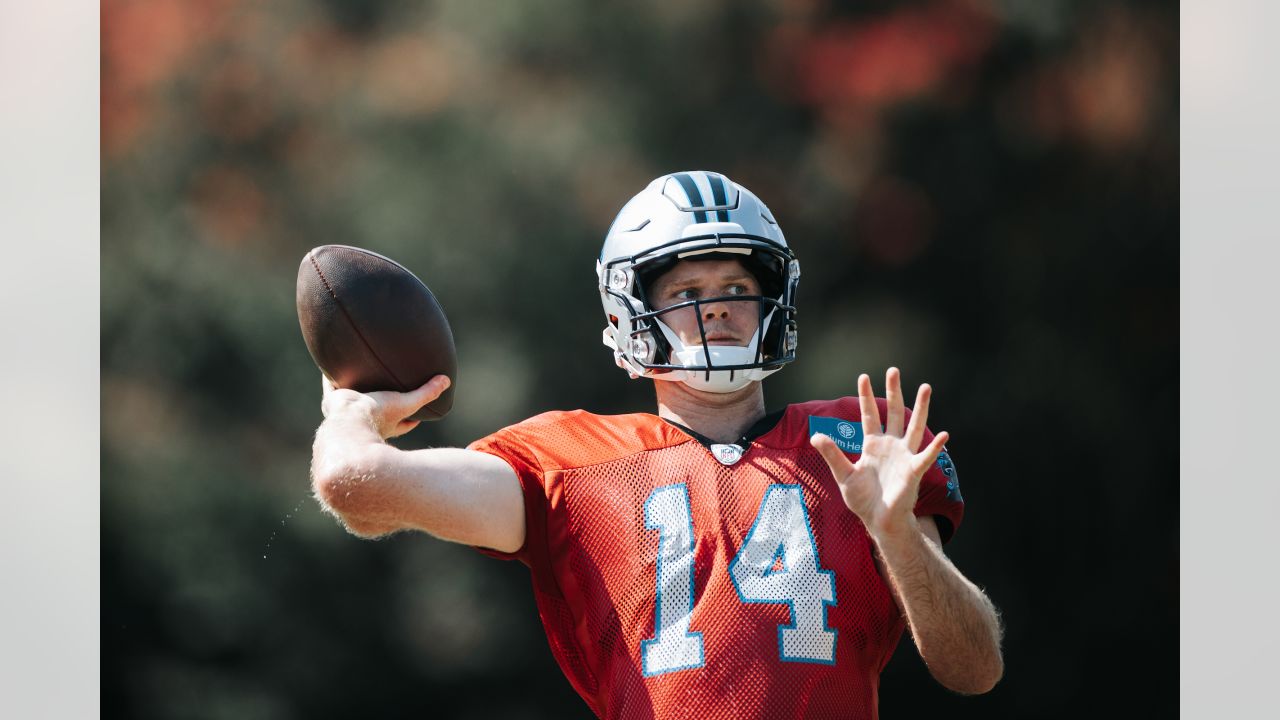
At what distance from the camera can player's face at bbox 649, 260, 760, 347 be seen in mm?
1817

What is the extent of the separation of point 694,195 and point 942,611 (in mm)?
713

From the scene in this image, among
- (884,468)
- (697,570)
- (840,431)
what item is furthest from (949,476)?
(697,570)

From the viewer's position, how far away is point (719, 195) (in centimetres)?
188

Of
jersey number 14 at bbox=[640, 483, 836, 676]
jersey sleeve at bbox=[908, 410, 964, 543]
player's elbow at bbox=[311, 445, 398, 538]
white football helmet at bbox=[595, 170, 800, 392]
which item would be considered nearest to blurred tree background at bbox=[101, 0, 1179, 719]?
white football helmet at bbox=[595, 170, 800, 392]

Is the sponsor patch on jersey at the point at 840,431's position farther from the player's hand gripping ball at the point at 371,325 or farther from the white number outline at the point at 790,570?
the player's hand gripping ball at the point at 371,325

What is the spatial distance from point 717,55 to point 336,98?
0.98 meters

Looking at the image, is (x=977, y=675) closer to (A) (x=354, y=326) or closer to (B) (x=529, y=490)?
(B) (x=529, y=490)

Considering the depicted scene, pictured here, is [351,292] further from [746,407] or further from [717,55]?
[717,55]

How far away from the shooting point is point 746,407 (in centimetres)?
187

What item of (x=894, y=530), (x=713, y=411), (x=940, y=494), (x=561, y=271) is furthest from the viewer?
(x=561, y=271)

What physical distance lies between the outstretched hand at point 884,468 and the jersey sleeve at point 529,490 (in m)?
0.42

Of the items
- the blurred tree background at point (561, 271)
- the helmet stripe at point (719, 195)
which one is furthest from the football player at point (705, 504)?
the blurred tree background at point (561, 271)

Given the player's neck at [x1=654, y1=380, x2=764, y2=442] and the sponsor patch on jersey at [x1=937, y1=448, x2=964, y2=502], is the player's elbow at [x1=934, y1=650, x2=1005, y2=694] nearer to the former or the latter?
the sponsor patch on jersey at [x1=937, y1=448, x2=964, y2=502]

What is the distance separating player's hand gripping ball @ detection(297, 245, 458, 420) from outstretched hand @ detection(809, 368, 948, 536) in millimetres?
609
